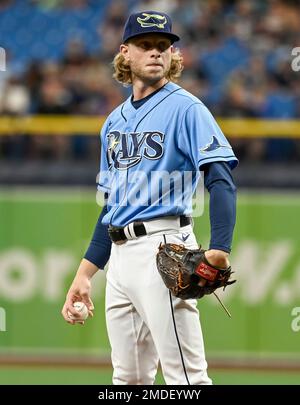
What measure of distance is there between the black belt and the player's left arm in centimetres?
32

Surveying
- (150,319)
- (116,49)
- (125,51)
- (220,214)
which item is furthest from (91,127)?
(220,214)

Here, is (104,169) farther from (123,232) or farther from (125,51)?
(125,51)

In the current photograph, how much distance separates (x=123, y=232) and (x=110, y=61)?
6.40 meters

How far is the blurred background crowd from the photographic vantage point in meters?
8.84

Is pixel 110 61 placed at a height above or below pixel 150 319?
above

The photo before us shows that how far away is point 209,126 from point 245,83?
5925 mm

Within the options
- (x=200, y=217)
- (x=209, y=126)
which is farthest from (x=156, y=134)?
(x=200, y=217)

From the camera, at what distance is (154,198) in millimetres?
4062

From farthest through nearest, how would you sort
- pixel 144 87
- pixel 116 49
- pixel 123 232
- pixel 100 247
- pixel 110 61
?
pixel 116 49
pixel 110 61
pixel 100 247
pixel 144 87
pixel 123 232

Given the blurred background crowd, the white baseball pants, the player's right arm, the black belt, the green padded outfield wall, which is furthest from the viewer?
the blurred background crowd

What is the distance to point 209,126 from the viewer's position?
3916 mm

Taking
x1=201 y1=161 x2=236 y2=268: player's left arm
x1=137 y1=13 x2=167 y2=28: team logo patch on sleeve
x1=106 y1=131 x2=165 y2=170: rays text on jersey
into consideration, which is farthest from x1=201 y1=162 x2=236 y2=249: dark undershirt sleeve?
x1=137 y1=13 x2=167 y2=28: team logo patch on sleeve

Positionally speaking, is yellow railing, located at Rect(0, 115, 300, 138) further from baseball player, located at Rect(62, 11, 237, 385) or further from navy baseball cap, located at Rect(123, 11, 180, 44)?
navy baseball cap, located at Rect(123, 11, 180, 44)

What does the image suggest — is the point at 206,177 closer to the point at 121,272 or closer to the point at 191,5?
the point at 121,272
